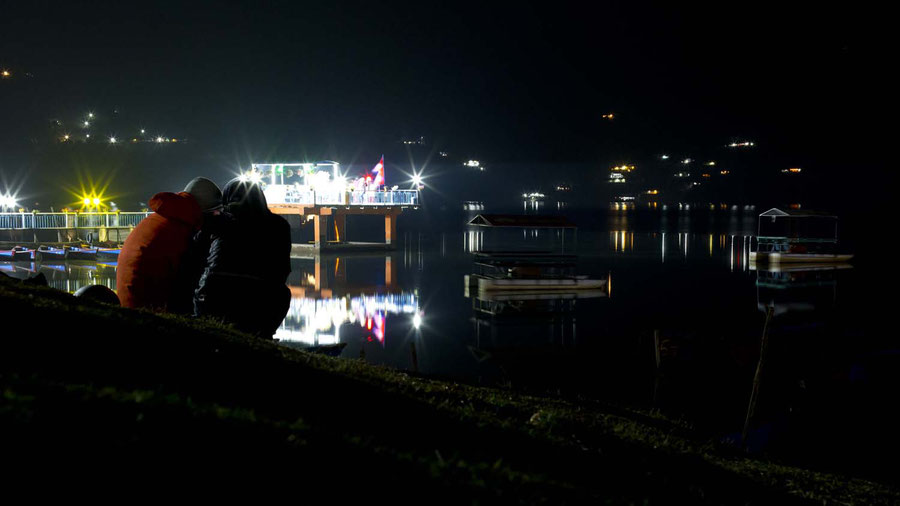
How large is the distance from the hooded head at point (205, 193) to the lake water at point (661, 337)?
447 centimetres

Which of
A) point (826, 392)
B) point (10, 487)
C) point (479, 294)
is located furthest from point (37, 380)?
point (479, 294)

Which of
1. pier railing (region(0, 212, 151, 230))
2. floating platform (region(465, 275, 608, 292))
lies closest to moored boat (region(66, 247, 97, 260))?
pier railing (region(0, 212, 151, 230))

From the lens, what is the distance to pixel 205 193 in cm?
891

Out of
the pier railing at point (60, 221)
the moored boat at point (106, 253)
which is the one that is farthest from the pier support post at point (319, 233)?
the moored boat at point (106, 253)

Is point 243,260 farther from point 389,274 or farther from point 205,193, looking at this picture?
point 389,274

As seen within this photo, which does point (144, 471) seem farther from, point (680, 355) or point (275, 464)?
point (680, 355)

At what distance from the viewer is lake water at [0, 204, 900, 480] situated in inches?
609

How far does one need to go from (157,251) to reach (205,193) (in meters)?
0.99

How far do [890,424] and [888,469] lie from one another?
3634 mm

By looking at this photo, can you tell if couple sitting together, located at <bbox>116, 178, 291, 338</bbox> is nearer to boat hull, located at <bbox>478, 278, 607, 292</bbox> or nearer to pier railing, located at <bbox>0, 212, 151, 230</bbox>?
boat hull, located at <bbox>478, 278, 607, 292</bbox>

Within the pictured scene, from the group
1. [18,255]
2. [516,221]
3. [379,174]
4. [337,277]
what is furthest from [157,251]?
[379,174]

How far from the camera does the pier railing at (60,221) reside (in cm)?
5100

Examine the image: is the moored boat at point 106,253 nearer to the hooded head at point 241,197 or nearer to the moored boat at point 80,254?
the moored boat at point 80,254

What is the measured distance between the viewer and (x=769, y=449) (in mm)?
12531
